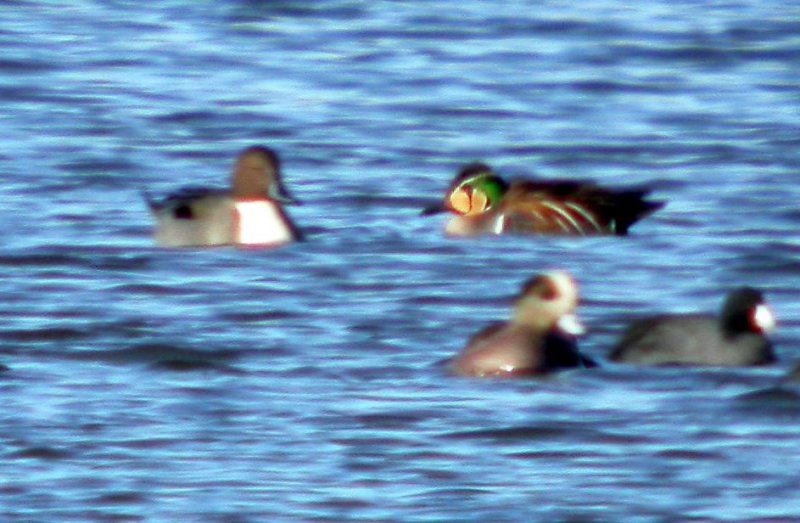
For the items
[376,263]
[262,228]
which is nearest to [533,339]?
[376,263]

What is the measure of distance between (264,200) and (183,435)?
480 centimetres

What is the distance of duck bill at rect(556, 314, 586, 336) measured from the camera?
1190 cm

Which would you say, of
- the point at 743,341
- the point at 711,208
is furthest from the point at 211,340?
the point at 711,208

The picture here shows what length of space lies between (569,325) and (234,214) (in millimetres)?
3356

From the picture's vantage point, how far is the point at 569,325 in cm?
1195

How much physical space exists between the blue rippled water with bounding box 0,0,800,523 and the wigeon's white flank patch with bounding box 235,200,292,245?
0.16m

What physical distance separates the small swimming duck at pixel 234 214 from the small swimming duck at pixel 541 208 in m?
0.82

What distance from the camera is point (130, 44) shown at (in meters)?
21.7

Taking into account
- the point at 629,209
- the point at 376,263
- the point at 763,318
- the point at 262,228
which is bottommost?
the point at 763,318

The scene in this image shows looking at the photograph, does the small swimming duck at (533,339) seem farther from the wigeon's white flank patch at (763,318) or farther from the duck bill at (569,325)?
the wigeon's white flank patch at (763,318)

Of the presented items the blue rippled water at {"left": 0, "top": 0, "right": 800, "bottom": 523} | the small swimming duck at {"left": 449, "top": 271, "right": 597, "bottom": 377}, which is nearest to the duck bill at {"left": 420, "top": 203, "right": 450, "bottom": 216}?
the blue rippled water at {"left": 0, "top": 0, "right": 800, "bottom": 523}

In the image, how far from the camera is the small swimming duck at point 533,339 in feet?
37.5

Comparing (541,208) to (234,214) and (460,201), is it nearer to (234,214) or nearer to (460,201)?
(460,201)

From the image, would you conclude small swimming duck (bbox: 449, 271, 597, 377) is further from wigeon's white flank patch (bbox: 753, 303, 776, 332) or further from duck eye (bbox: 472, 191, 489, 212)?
duck eye (bbox: 472, 191, 489, 212)
